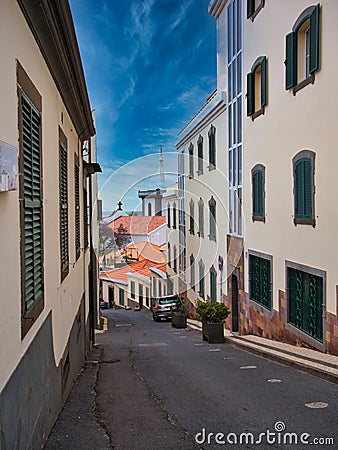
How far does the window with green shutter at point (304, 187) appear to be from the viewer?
11648 mm

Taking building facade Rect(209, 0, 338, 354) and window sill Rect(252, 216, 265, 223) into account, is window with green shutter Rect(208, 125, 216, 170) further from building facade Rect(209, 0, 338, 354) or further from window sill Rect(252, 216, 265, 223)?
window sill Rect(252, 216, 265, 223)

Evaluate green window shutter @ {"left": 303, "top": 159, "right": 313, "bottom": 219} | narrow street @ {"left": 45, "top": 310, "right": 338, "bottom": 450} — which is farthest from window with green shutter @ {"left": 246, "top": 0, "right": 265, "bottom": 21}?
narrow street @ {"left": 45, "top": 310, "right": 338, "bottom": 450}

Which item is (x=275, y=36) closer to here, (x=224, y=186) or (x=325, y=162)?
(x=325, y=162)

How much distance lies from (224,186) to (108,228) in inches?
1120

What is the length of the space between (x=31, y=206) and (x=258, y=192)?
11.9m

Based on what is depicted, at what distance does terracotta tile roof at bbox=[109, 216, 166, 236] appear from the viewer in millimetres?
47906

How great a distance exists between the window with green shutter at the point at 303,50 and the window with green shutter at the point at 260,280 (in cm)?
513

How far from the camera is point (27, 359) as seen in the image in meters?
4.48

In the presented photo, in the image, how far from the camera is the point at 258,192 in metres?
16.1

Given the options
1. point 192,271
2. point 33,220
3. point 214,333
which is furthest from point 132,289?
point 33,220

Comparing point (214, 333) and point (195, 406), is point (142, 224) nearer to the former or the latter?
point (214, 333)

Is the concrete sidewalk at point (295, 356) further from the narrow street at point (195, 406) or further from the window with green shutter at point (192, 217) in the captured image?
the window with green shutter at point (192, 217)

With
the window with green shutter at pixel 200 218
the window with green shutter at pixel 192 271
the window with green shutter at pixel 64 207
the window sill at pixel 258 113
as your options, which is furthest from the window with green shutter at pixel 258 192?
the window with green shutter at pixel 192 271

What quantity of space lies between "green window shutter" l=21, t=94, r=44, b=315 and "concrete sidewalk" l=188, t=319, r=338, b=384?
547cm
